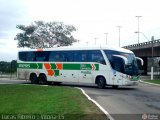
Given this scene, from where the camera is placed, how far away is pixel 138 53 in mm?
85625

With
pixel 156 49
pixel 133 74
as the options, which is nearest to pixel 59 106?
pixel 133 74

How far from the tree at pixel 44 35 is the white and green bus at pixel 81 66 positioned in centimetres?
5985

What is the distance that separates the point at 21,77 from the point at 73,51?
704 centimetres

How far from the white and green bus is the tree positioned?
196 ft

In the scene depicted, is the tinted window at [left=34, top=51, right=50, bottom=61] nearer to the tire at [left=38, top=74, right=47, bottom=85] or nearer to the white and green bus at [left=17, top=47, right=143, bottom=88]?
the white and green bus at [left=17, top=47, right=143, bottom=88]

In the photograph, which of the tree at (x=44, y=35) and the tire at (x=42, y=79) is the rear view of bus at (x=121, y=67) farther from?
the tree at (x=44, y=35)

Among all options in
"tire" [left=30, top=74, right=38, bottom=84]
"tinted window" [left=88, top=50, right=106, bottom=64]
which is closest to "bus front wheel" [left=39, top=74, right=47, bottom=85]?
"tire" [left=30, top=74, right=38, bottom=84]

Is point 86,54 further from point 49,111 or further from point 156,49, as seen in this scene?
point 156,49

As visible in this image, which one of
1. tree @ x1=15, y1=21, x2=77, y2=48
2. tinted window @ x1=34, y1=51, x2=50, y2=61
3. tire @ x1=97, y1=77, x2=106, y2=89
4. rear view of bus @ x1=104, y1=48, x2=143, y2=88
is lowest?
tire @ x1=97, y1=77, x2=106, y2=89

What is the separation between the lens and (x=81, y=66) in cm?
3481

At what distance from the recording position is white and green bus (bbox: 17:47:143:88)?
32656mm

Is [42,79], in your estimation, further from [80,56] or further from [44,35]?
[44,35]

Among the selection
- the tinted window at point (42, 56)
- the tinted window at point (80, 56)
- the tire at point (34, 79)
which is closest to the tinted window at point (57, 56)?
the tinted window at point (42, 56)

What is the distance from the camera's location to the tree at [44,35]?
3935 inches
